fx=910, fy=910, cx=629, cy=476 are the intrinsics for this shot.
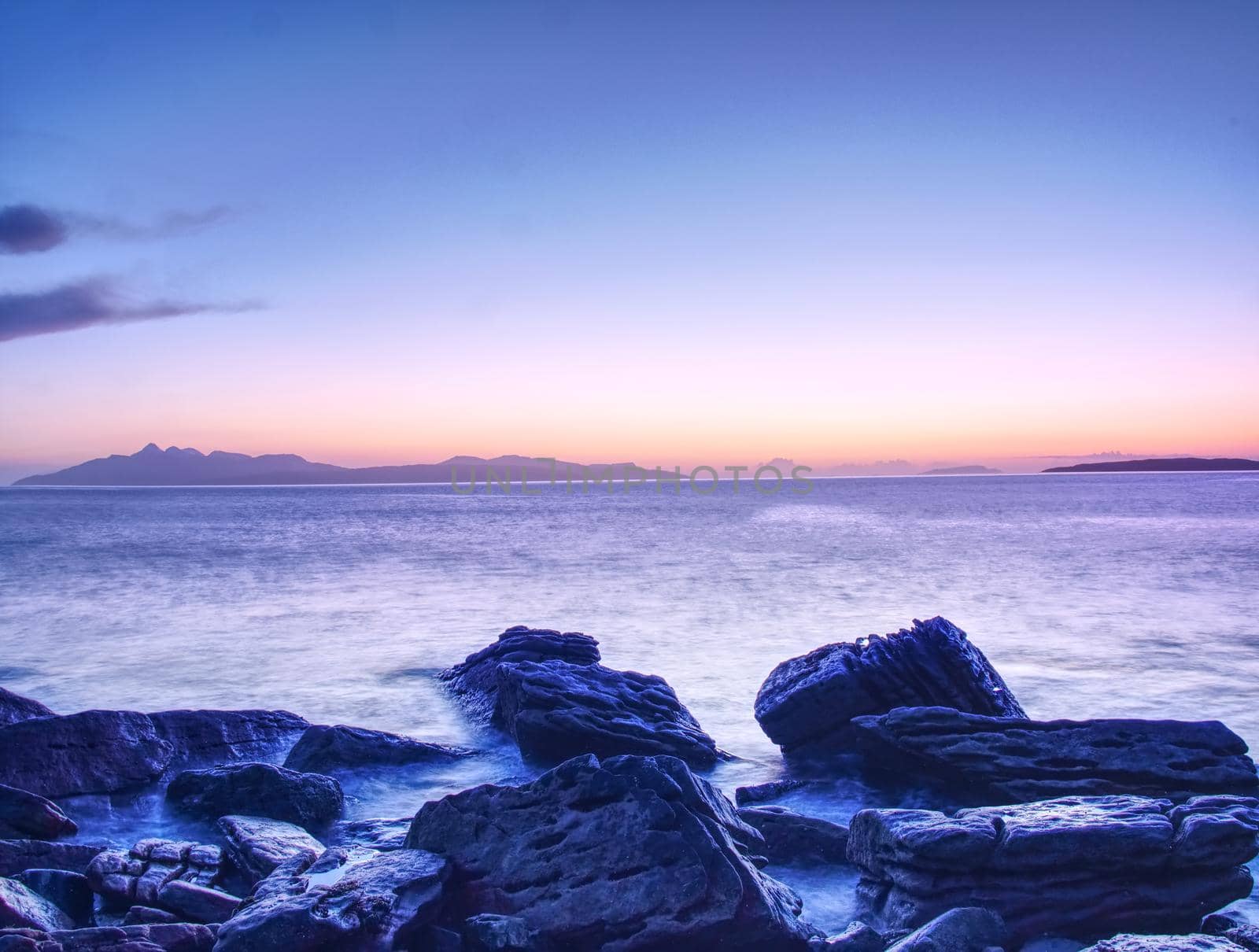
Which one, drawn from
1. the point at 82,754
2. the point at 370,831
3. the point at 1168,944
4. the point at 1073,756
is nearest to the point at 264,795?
the point at 370,831

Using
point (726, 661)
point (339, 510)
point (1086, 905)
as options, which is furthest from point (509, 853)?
point (339, 510)

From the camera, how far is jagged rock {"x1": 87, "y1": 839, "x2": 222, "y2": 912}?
5.32 m

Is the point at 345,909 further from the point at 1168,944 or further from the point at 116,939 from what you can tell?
the point at 1168,944

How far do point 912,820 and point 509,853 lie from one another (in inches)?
97.0

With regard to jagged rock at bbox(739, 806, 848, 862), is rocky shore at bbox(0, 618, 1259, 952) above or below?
above

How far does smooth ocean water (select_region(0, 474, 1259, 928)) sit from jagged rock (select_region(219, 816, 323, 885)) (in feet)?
4.26

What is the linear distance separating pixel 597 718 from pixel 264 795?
3195 millimetres

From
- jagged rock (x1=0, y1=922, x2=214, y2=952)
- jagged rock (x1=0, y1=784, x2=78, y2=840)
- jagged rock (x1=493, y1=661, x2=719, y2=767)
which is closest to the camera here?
jagged rock (x1=0, y1=922, x2=214, y2=952)

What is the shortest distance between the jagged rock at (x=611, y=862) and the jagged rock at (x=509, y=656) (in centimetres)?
597

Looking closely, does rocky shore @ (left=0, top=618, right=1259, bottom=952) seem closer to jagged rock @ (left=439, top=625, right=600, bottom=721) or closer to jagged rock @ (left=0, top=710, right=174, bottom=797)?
jagged rock @ (left=0, top=710, right=174, bottom=797)

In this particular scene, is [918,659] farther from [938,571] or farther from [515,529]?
[515,529]

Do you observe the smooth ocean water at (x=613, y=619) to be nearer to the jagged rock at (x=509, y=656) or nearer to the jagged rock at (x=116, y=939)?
the jagged rock at (x=509, y=656)

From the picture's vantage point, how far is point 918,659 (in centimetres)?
945

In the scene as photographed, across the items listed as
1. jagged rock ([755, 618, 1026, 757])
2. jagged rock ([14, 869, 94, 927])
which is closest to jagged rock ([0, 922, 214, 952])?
jagged rock ([14, 869, 94, 927])
